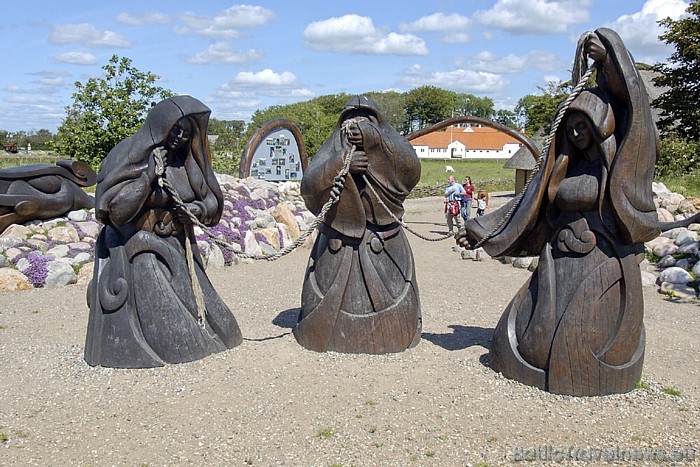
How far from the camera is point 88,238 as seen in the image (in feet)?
33.9

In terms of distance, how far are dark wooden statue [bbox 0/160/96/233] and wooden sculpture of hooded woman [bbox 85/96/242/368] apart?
17.9 feet

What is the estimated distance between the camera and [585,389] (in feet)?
15.4

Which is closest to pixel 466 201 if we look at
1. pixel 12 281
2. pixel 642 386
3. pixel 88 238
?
pixel 88 238

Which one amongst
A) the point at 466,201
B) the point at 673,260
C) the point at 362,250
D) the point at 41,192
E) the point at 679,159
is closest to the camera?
the point at 362,250

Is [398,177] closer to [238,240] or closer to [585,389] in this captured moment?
[585,389]

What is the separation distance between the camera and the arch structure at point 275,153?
1539 centimetres

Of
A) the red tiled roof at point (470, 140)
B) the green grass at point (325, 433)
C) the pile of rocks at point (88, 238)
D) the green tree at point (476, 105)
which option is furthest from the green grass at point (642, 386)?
the green tree at point (476, 105)

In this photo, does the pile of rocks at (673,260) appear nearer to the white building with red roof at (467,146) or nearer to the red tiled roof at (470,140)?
the white building with red roof at (467,146)

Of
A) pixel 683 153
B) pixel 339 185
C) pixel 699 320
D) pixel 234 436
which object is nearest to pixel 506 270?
pixel 699 320

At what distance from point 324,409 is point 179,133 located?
2505 mm

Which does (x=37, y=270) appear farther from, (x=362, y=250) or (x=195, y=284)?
(x=362, y=250)

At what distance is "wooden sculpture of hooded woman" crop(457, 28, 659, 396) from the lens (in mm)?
4422

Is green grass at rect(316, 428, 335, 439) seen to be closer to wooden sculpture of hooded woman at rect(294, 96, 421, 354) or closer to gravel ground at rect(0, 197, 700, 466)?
gravel ground at rect(0, 197, 700, 466)

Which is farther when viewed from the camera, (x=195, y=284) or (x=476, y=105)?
(x=476, y=105)
